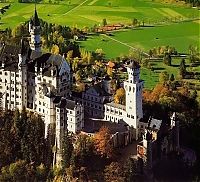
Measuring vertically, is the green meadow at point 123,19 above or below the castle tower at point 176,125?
above

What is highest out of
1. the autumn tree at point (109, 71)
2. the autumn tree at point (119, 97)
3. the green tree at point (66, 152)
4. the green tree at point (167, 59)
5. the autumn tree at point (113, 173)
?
the autumn tree at point (119, 97)

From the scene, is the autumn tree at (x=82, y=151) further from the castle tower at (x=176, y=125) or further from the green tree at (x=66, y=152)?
the castle tower at (x=176, y=125)

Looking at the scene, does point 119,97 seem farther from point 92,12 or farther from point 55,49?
point 92,12

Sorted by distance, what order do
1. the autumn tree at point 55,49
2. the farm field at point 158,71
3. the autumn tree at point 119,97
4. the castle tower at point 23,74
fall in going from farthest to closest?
the autumn tree at point 55,49
the farm field at point 158,71
the autumn tree at point 119,97
the castle tower at point 23,74

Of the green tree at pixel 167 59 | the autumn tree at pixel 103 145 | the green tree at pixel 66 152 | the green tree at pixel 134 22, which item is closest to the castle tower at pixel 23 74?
the green tree at pixel 66 152

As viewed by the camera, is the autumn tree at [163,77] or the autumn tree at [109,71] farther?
the autumn tree at [109,71]

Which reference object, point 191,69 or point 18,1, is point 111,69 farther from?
point 18,1

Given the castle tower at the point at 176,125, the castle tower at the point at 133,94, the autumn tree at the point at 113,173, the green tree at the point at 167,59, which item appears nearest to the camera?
the autumn tree at the point at 113,173

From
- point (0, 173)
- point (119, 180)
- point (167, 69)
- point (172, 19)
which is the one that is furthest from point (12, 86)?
point (172, 19)

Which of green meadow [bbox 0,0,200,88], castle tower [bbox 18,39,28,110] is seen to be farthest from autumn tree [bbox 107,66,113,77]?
castle tower [bbox 18,39,28,110]
